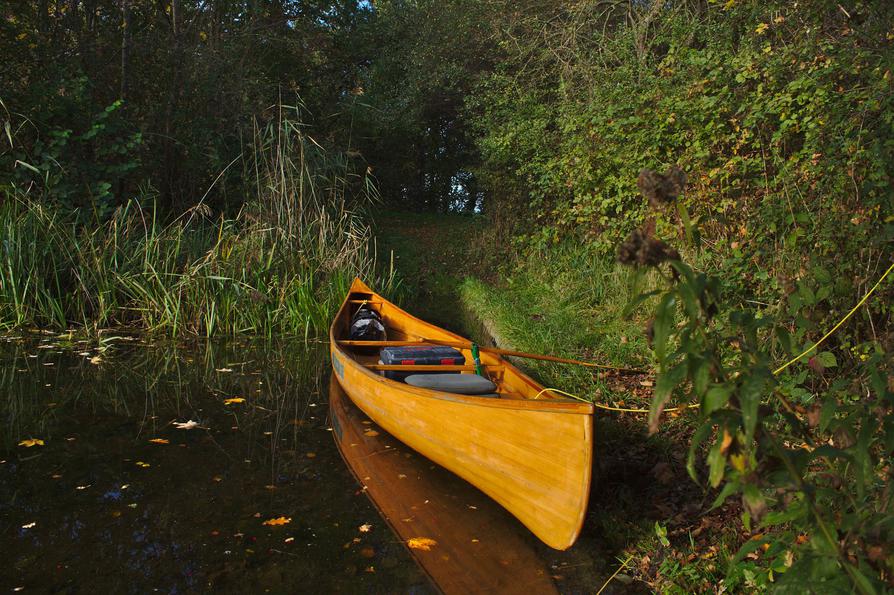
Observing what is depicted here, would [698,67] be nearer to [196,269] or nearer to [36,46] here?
[196,269]

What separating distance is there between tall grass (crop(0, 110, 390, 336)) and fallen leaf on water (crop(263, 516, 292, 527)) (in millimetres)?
4554

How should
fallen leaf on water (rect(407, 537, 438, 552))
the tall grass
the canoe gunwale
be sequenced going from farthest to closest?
the tall grass
fallen leaf on water (rect(407, 537, 438, 552))
the canoe gunwale

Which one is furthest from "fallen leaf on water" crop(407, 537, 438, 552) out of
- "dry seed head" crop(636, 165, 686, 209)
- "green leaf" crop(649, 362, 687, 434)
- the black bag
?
the black bag

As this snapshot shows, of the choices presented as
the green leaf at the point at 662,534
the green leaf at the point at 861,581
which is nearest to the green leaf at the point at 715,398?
the green leaf at the point at 861,581

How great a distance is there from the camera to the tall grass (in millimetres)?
7559

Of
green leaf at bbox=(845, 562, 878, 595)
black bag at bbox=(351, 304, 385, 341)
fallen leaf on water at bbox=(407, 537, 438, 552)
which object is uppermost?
green leaf at bbox=(845, 562, 878, 595)

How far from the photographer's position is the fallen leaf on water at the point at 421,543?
139 inches

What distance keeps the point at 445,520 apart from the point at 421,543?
31 cm

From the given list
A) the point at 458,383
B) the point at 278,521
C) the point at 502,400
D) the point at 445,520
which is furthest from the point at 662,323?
the point at 458,383

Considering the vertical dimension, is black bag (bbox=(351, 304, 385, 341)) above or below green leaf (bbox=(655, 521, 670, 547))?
above

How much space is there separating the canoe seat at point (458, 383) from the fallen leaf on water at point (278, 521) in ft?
3.92

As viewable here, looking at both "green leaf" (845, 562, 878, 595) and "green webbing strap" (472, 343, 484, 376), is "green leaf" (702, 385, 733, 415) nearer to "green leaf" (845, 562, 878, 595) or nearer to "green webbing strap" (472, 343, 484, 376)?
"green leaf" (845, 562, 878, 595)

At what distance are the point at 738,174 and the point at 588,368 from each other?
1929 millimetres

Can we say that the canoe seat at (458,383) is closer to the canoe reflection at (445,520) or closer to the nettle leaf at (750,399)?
the canoe reflection at (445,520)
